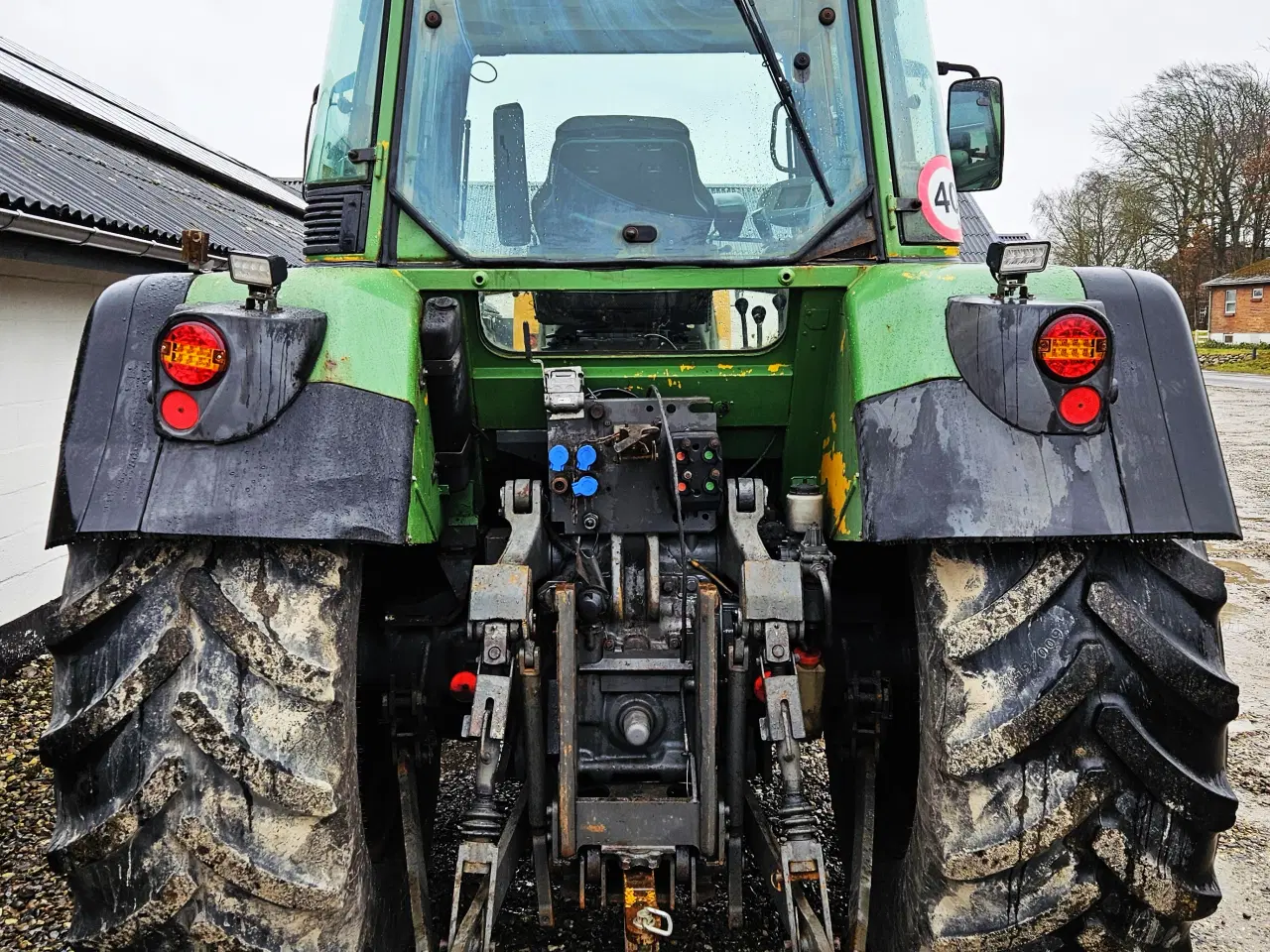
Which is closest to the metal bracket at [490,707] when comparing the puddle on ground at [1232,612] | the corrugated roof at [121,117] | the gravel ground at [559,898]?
the gravel ground at [559,898]

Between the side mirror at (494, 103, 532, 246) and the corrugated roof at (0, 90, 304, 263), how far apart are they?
12.2ft

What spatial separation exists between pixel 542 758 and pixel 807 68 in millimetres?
1895

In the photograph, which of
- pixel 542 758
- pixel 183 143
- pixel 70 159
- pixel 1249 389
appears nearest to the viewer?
pixel 542 758

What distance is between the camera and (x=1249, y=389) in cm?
2553

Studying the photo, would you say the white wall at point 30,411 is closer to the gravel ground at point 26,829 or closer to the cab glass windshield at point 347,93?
the gravel ground at point 26,829

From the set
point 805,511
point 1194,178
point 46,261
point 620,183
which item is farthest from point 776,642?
point 1194,178

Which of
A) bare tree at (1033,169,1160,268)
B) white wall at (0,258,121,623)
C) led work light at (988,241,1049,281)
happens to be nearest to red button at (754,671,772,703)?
led work light at (988,241,1049,281)

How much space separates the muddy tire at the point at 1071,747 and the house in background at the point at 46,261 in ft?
16.8

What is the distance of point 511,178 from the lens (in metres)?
2.94

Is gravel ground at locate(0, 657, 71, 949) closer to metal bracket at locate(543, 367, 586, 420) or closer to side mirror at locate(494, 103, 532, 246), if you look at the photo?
metal bracket at locate(543, 367, 586, 420)

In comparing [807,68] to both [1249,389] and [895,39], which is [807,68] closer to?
[895,39]

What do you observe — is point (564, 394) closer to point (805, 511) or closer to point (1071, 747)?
point (805, 511)

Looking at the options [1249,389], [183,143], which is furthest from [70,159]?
[1249,389]

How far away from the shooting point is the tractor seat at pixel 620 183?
113 inches
